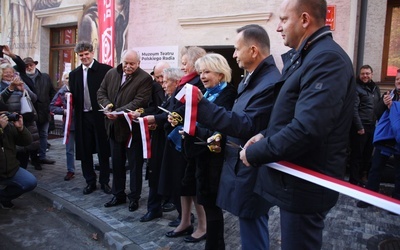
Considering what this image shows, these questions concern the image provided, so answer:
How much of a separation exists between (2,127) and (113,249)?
2110 mm

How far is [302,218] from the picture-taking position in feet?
6.26

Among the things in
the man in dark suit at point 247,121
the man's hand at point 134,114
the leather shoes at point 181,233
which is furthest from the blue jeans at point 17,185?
the man in dark suit at point 247,121

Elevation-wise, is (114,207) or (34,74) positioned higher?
(34,74)

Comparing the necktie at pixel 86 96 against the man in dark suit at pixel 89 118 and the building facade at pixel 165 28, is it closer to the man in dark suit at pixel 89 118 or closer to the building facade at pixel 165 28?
the man in dark suit at pixel 89 118

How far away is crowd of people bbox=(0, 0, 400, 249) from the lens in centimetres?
184

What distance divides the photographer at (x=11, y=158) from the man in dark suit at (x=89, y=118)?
88 centimetres

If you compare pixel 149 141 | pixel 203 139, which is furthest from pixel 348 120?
pixel 149 141

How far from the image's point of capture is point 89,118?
5.29m

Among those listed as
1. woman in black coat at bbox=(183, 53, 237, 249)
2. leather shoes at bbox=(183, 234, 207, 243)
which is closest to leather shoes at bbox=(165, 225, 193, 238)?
leather shoes at bbox=(183, 234, 207, 243)

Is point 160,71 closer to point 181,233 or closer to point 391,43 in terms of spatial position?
point 181,233

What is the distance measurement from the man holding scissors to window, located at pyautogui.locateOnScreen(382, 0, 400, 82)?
4.81 meters

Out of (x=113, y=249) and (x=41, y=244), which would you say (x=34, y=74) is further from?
(x=113, y=249)

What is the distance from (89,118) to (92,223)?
173 cm

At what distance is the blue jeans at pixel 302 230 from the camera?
1915mm
